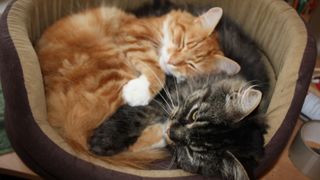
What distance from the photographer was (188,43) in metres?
1.40

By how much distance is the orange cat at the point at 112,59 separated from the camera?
3.87ft

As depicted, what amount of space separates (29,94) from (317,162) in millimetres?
1057

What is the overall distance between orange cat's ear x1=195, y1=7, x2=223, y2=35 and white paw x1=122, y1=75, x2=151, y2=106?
36cm

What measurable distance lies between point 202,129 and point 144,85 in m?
0.27

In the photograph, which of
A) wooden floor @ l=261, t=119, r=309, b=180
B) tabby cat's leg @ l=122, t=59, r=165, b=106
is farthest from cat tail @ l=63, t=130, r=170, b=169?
wooden floor @ l=261, t=119, r=309, b=180

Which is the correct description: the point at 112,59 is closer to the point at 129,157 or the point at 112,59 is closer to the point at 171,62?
the point at 171,62

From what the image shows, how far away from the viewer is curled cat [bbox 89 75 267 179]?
3.47 ft

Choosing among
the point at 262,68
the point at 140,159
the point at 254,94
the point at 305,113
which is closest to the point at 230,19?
the point at 262,68

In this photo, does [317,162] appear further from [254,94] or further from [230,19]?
[230,19]

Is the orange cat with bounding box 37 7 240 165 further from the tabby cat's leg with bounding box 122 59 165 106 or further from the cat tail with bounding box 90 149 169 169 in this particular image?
the cat tail with bounding box 90 149 169 169

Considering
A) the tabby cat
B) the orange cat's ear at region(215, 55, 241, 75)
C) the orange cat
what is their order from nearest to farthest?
the tabby cat < the orange cat < the orange cat's ear at region(215, 55, 241, 75)

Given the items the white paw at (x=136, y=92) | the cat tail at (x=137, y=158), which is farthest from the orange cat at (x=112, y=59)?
the cat tail at (x=137, y=158)

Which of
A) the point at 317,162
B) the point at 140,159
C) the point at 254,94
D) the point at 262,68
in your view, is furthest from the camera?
the point at 262,68

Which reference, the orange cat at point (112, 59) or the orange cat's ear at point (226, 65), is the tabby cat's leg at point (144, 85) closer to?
the orange cat at point (112, 59)
